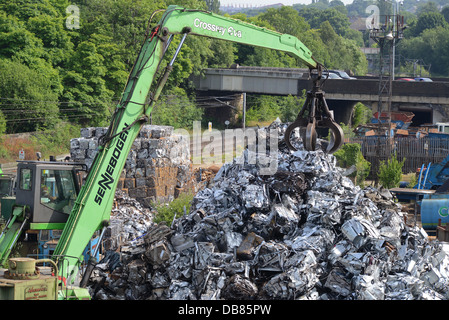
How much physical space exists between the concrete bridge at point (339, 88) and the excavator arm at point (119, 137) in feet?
116

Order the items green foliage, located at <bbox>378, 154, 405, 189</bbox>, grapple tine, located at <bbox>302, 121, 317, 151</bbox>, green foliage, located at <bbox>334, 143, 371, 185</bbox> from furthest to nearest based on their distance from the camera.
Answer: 1. green foliage, located at <bbox>334, 143, 371, 185</bbox>
2. green foliage, located at <bbox>378, 154, 405, 189</bbox>
3. grapple tine, located at <bbox>302, 121, 317, 151</bbox>

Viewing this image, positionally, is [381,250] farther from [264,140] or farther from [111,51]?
[111,51]

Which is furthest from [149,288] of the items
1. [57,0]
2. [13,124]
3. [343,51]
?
[343,51]

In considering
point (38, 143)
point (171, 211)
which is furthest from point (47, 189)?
point (38, 143)

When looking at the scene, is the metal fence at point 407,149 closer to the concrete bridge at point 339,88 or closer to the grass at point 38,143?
the concrete bridge at point 339,88

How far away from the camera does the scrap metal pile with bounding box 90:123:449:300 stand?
451 inches

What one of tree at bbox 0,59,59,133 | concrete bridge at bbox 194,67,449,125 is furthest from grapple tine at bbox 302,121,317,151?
concrete bridge at bbox 194,67,449,125

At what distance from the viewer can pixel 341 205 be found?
13.2 m

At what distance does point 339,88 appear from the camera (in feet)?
149

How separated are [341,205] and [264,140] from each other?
3227 mm

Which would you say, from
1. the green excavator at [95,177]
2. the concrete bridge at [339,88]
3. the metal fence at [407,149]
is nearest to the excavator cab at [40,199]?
the green excavator at [95,177]

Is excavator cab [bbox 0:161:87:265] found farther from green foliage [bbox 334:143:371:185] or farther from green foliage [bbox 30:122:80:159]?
green foliage [bbox 30:122:80:159]

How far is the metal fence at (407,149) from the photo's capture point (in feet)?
110

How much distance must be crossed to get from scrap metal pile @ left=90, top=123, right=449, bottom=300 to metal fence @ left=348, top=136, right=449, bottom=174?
66.9 ft
